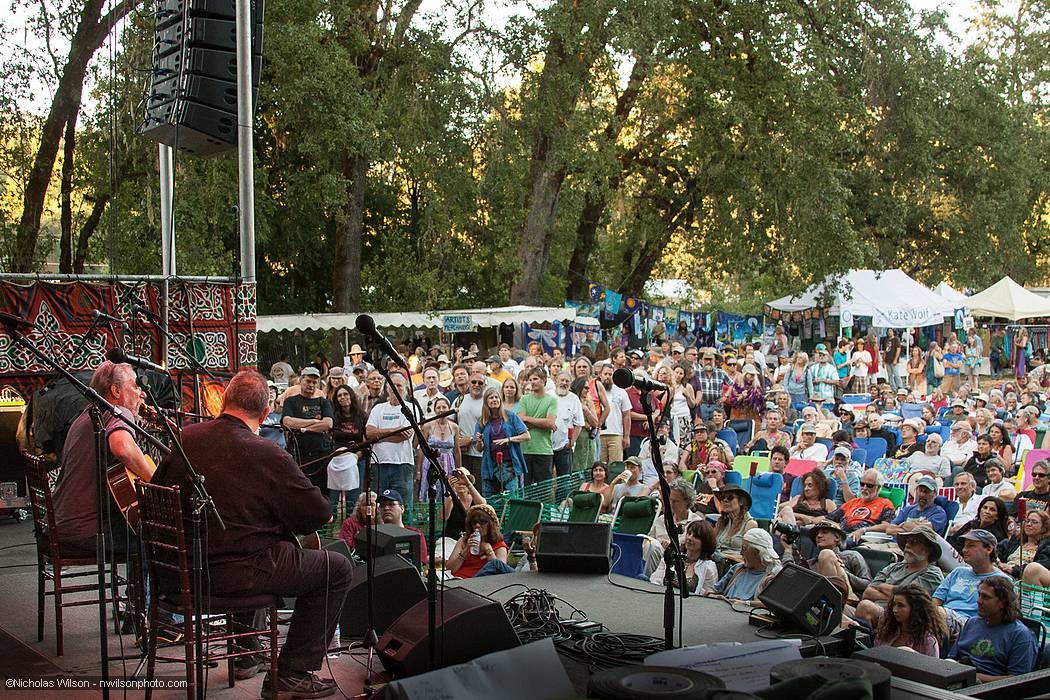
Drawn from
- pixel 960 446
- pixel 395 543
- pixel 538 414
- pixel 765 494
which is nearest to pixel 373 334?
pixel 395 543

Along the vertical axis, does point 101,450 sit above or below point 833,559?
above

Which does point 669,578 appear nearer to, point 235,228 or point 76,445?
point 76,445

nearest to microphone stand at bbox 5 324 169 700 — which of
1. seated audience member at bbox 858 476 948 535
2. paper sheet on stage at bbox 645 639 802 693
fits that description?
paper sheet on stage at bbox 645 639 802 693

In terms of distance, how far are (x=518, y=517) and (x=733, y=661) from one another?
14.1ft

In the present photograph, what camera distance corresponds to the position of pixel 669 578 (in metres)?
4.97

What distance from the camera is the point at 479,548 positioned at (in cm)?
755

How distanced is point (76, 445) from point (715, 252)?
788 inches

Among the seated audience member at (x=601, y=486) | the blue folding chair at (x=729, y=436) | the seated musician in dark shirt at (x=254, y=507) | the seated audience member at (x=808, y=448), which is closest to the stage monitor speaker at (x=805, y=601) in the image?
the seated musician in dark shirt at (x=254, y=507)

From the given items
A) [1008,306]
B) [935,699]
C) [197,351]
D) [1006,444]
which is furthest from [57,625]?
[1008,306]

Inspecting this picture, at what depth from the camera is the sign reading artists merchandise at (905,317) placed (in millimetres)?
21641

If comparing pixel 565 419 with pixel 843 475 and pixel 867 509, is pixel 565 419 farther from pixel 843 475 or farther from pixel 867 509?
pixel 867 509

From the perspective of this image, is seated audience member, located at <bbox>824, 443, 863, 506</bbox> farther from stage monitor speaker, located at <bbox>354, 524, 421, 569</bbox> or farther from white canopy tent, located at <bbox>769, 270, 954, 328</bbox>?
white canopy tent, located at <bbox>769, 270, 954, 328</bbox>

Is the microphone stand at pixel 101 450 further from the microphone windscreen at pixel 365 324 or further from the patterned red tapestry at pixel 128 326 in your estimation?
the patterned red tapestry at pixel 128 326

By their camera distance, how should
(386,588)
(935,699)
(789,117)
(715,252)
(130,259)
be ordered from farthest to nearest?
(715,252) < (789,117) < (130,259) < (386,588) < (935,699)
